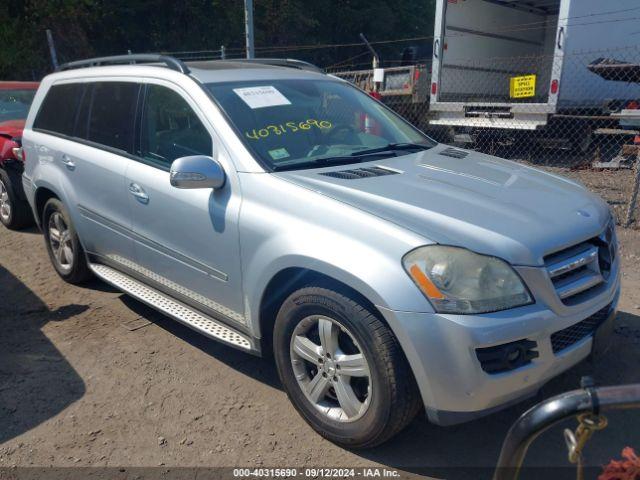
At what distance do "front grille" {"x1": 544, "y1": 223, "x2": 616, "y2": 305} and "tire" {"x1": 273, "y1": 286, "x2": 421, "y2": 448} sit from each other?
76 cm

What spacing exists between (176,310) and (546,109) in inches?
320

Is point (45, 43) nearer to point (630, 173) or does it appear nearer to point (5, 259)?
point (5, 259)

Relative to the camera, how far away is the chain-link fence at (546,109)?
9.38 m

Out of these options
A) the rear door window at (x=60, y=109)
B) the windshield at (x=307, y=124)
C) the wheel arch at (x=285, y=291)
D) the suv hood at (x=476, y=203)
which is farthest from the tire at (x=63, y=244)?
the suv hood at (x=476, y=203)

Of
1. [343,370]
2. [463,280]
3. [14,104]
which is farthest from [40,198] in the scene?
[463,280]

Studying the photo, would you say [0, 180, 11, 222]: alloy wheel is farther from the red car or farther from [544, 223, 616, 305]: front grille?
[544, 223, 616, 305]: front grille

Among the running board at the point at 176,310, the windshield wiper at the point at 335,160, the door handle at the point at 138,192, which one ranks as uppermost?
the windshield wiper at the point at 335,160

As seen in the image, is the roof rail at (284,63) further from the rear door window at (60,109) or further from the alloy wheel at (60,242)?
the alloy wheel at (60,242)

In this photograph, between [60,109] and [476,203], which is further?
[60,109]

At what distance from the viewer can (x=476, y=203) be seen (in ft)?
8.84

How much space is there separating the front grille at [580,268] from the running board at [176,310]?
1.57m

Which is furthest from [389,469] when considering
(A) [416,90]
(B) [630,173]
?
(A) [416,90]

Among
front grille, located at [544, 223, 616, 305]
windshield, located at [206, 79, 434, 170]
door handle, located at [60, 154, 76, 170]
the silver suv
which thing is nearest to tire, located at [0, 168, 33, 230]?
door handle, located at [60, 154, 76, 170]

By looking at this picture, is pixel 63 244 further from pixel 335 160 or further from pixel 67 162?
pixel 335 160
